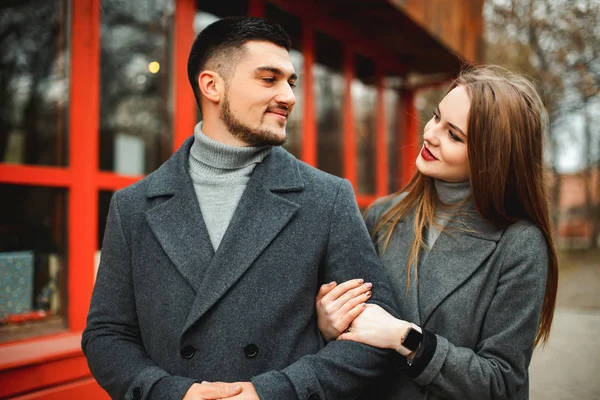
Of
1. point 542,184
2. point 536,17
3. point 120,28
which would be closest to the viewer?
point 542,184

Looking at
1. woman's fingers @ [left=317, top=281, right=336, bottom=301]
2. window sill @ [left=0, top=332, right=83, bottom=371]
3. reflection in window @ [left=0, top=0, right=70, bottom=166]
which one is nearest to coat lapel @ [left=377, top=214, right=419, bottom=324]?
woman's fingers @ [left=317, top=281, right=336, bottom=301]

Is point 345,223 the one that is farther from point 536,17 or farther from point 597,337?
point 536,17

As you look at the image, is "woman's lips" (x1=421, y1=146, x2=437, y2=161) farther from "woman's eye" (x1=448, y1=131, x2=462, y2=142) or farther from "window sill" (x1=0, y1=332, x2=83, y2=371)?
"window sill" (x1=0, y1=332, x2=83, y2=371)

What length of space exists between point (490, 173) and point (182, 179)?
3.96 ft

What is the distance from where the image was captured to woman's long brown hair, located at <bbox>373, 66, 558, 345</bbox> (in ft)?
6.97

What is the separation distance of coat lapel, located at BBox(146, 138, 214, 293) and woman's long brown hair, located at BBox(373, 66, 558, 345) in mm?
842

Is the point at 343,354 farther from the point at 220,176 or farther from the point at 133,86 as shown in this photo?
the point at 133,86

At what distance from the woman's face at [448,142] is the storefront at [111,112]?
73 centimetres

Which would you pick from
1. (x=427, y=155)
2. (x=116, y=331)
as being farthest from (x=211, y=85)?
(x=116, y=331)

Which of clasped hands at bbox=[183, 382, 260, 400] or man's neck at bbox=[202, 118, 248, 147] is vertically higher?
man's neck at bbox=[202, 118, 248, 147]

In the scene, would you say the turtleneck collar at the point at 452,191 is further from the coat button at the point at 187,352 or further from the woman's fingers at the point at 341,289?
the coat button at the point at 187,352

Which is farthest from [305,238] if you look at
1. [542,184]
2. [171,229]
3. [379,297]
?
[542,184]

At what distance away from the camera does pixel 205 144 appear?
226 cm

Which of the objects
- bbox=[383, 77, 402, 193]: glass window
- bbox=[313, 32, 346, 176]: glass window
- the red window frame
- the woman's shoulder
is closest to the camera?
the woman's shoulder
